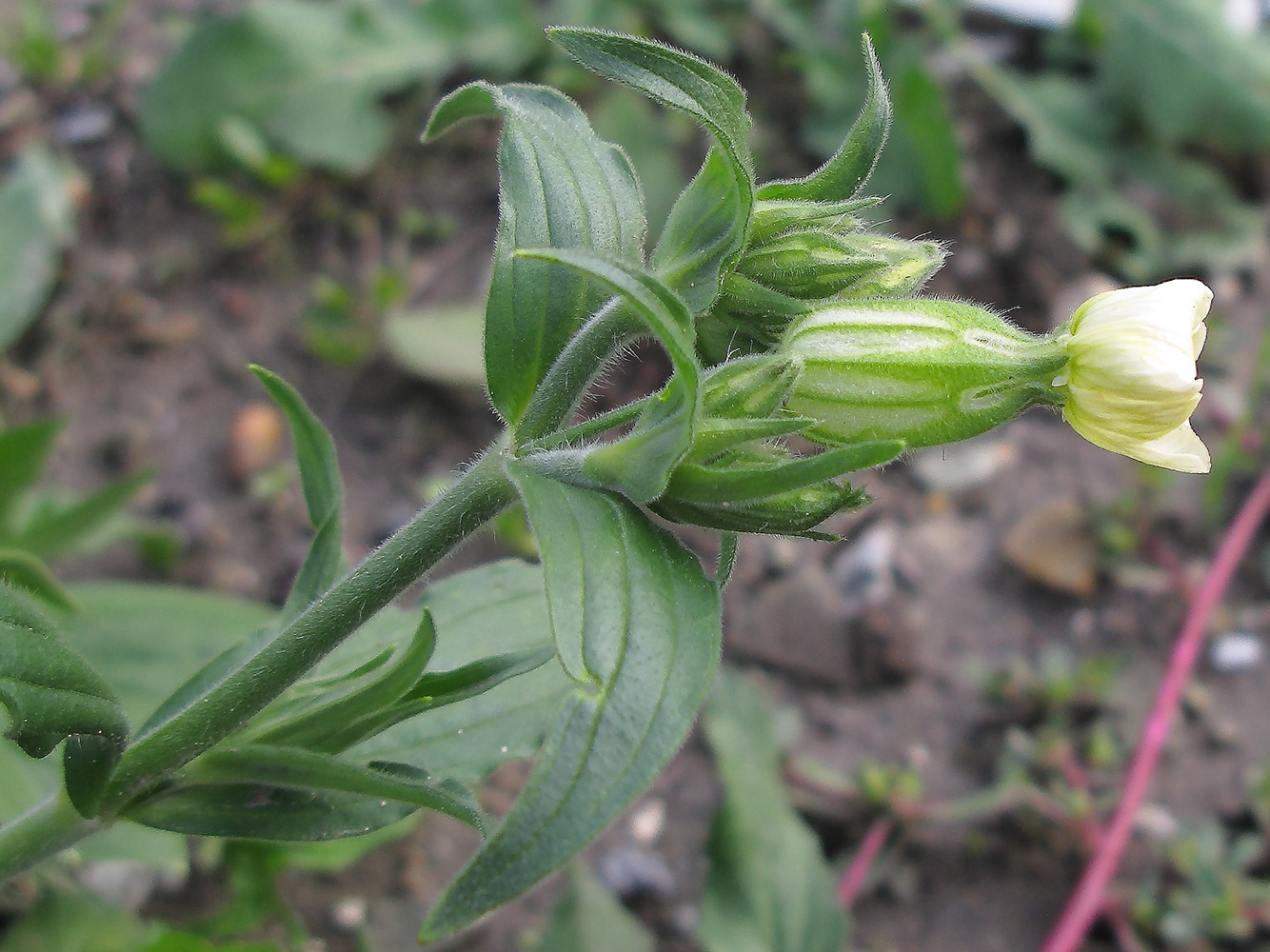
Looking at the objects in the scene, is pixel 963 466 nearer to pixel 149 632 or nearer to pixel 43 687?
pixel 149 632

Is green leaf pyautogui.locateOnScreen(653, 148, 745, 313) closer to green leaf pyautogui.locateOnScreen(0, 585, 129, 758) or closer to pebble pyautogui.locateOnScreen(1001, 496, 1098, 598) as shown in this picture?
green leaf pyautogui.locateOnScreen(0, 585, 129, 758)

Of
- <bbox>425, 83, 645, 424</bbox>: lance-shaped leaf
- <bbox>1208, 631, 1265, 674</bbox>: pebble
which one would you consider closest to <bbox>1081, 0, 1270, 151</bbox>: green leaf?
<bbox>1208, 631, 1265, 674</bbox>: pebble

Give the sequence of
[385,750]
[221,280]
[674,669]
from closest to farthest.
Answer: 1. [674,669]
2. [385,750]
3. [221,280]

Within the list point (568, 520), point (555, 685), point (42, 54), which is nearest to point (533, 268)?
point (568, 520)

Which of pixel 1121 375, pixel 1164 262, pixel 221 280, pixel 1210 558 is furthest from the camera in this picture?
pixel 1164 262

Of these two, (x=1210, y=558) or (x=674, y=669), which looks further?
(x=1210, y=558)

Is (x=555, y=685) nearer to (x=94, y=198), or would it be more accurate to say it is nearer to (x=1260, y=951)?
(x=1260, y=951)

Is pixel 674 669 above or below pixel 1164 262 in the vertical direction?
above
